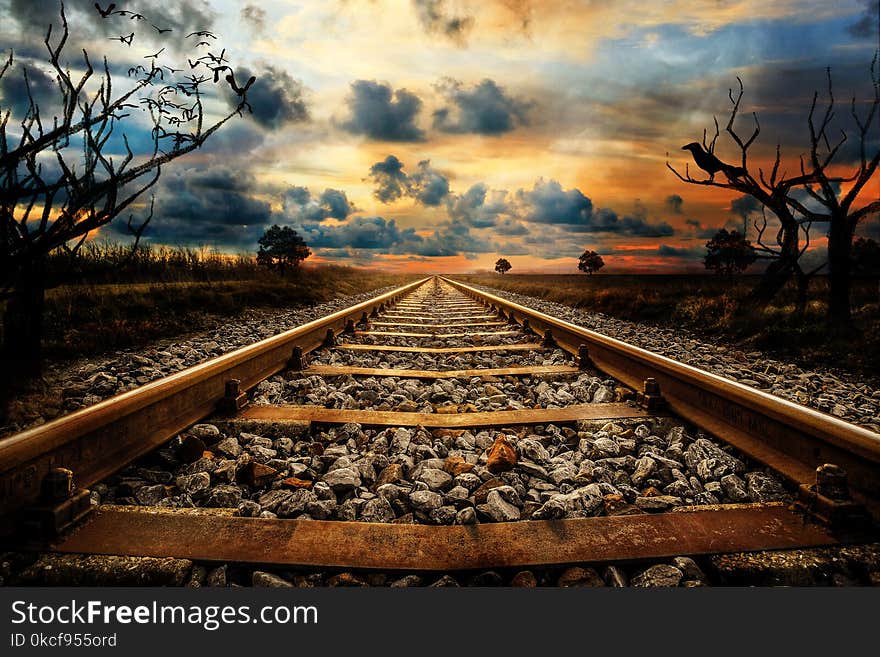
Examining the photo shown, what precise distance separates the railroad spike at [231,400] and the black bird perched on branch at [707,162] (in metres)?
8.98

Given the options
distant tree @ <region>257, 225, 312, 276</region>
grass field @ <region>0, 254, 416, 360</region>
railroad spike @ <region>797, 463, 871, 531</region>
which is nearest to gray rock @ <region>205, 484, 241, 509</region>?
grass field @ <region>0, 254, 416, 360</region>

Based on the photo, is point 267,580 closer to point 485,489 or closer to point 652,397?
point 485,489

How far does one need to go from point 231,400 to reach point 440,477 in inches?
60.6

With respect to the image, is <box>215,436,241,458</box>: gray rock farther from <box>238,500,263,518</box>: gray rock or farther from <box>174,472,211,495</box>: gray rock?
<box>238,500,263,518</box>: gray rock

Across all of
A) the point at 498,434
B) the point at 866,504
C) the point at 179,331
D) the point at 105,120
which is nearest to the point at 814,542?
the point at 866,504

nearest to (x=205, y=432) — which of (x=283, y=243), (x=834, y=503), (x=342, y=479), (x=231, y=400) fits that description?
(x=231, y=400)

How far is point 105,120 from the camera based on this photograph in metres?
3.06

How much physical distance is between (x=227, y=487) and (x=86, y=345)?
444 centimetres

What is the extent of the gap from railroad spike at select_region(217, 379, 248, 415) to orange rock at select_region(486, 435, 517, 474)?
1.59 m

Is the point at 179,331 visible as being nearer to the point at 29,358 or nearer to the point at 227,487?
the point at 29,358

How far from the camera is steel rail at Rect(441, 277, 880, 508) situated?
1.69 metres

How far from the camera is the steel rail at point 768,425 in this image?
1686 millimetres

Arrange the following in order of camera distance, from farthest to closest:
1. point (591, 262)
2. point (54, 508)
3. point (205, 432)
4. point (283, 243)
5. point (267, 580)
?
point (591, 262)
point (283, 243)
point (205, 432)
point (54, 508)
point (267, 580)

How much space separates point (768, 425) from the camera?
7.09ft
